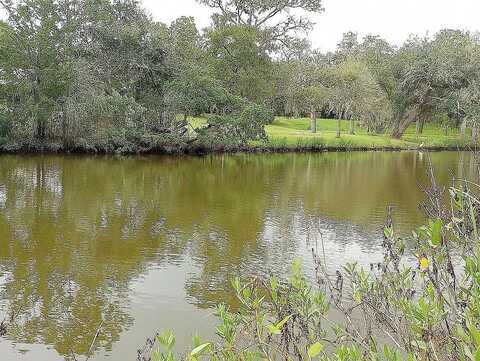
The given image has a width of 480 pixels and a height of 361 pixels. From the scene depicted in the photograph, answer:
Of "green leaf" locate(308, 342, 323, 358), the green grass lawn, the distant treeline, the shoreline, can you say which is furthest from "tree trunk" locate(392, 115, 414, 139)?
"green leaf" locate(308, 342, 323, 358)

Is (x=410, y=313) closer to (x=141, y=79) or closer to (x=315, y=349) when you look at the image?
(x=315, y=349)

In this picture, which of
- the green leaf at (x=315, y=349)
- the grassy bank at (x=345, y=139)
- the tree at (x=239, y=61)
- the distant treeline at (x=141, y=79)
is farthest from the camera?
the grassy bank at (x=345, y=139)

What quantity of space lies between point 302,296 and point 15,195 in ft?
45.0

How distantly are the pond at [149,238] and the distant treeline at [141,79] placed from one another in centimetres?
417

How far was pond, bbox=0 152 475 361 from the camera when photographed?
6.54 metres

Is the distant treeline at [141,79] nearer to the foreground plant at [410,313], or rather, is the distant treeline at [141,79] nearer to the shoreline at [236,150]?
the shoreline at [236,150]

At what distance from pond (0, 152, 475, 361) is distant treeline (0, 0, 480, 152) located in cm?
417

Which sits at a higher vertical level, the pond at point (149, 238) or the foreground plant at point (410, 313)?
the foreground plant at point (410, 313)

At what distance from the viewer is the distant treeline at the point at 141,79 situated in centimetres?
2667

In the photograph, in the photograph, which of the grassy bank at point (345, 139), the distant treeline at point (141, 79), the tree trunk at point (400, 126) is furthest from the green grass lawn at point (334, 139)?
the distant treeline at point (141, 79)

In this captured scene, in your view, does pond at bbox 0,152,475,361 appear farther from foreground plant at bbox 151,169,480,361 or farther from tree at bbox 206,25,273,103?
tree at bbox 206,25,273,103

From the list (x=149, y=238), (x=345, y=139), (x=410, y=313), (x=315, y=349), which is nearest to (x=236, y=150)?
(x=345, y=139)

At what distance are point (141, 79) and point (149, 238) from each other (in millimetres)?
20944

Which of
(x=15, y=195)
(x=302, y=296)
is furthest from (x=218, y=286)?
(x=15, y=195)
